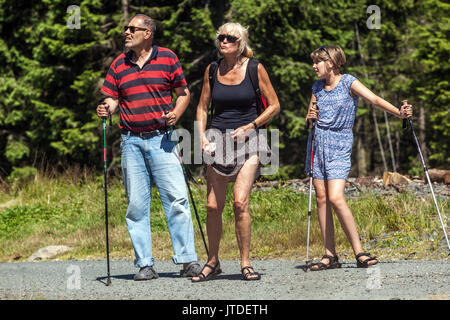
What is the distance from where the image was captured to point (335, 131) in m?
6.68

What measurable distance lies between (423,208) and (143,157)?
392 centimetres

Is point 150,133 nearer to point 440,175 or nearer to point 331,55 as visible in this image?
point 331,55

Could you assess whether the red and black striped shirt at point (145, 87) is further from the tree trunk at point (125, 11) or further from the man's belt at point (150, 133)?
the tree trunk at point (125, 11)

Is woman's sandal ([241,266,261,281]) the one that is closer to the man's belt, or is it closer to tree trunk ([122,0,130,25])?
the man's belt

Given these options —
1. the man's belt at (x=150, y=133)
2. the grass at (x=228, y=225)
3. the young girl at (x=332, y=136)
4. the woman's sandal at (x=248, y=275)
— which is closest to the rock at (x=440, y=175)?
the grass at (x=228, y=225)

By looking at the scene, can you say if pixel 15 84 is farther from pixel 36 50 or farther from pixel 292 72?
pixel 292 72

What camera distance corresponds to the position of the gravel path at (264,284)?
5.40 meters

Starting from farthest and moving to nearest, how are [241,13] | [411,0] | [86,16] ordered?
[411,0], [86,16], [241,13]

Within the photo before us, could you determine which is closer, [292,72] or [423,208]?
[423,208]

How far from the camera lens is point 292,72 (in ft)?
63.7

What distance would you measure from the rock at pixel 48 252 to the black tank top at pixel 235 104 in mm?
4029

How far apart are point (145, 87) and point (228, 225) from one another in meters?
3.58
